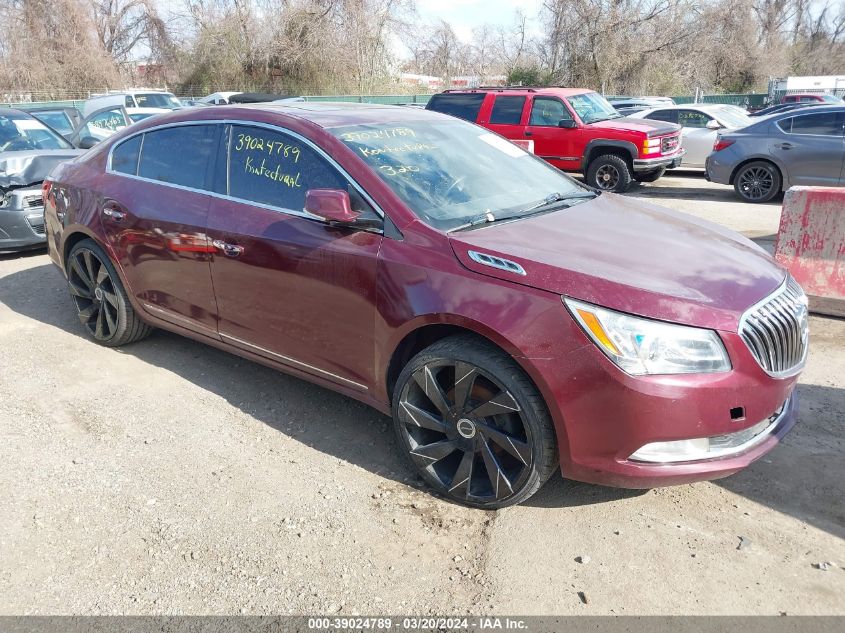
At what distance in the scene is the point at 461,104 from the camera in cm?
1309

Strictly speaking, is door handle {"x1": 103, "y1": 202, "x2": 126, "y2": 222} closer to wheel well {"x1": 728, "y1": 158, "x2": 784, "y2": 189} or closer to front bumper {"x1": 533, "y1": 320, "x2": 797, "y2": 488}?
front bumper {"x1": 533, "y1": 320, "x2": 797, "y2": 488}

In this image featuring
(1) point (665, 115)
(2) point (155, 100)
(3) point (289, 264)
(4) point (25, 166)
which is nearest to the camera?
(3) point (289, 264)

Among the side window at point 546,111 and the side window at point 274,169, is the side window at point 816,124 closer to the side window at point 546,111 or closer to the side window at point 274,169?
the side window at point 546,111

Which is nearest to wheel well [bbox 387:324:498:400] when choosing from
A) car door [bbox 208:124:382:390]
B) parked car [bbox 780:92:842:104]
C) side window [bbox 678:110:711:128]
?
car door [bbox 208:124:382:390]

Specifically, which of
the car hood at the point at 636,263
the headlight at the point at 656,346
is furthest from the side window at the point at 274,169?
the headlight at the point at 656,346

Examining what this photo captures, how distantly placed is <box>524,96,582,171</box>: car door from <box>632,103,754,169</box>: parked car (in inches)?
121

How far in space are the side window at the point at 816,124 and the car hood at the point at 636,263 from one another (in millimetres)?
8790

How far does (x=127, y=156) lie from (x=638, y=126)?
9.84 m

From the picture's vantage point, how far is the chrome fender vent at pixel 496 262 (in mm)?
2902

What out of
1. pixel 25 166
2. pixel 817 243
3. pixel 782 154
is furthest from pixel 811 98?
pixel 25 166

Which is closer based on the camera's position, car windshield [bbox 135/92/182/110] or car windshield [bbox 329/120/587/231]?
car windshield [bbox 329/120/587/231]

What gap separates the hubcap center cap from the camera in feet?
10.1

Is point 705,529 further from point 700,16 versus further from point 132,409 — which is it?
point 700,16

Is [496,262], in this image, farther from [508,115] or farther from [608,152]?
[508,115]
